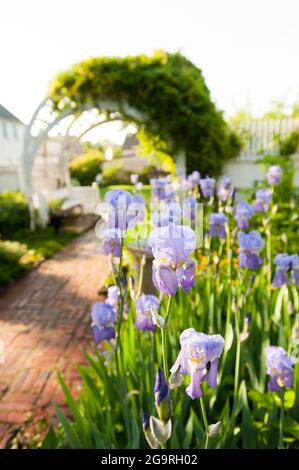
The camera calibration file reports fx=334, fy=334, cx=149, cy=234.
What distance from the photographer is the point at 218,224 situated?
2002mm

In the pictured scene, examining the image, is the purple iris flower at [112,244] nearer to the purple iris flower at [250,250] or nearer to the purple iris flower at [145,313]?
the purple iris flower at [145,313]

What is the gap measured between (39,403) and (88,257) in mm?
3807

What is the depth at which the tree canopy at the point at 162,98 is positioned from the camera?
6203mm

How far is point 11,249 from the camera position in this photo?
5.50 metres

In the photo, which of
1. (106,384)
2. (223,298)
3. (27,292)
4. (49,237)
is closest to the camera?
(106,384)

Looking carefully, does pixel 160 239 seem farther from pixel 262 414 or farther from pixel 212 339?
pixel 262 414

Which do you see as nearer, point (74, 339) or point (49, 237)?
point (74, 339)

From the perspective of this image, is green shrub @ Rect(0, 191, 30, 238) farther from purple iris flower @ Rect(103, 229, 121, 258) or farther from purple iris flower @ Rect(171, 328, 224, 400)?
purple iris flower @ Rect(171, 328, 224, 400)

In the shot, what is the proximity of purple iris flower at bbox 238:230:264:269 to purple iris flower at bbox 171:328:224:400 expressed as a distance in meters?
1.03

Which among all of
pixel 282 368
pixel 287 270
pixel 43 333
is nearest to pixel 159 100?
pixel 43 333

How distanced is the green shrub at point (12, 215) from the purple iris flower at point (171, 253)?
7.50 meters

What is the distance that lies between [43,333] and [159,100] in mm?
4788
